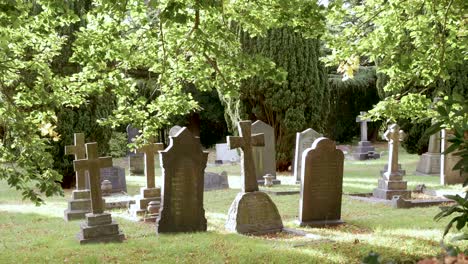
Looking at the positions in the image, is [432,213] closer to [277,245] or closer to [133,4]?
[277,245]

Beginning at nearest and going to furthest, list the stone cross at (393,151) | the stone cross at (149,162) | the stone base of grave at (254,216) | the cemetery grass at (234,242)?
the cemetery grass at (234,242) → the stone base of grave at (254,216) → the stone cross at (149,162) → the stone cross at (393,151)

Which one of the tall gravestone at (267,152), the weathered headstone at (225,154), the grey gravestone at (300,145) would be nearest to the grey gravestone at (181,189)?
the tall gravestone at (267,152)

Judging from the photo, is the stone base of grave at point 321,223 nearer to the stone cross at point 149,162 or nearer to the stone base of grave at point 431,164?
the stone cross at point 149,162

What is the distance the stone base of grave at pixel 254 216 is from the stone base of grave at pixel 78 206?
4.02 metres

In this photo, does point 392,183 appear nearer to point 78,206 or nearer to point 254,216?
point 254,216

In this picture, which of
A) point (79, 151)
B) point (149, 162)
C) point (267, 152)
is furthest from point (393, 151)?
point (79, 151)

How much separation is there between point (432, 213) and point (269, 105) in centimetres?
1107

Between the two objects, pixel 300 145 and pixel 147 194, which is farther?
pixel 300 145

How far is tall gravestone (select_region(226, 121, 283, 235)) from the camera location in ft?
31.6

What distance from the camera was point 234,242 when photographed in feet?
27.9

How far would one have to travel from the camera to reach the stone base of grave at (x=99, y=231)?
9.02 m

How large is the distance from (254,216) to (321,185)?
149 centimetres

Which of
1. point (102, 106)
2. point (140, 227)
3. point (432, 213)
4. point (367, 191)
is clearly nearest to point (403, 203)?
point (432, 213)

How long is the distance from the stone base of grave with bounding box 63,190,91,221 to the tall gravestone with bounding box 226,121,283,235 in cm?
395
